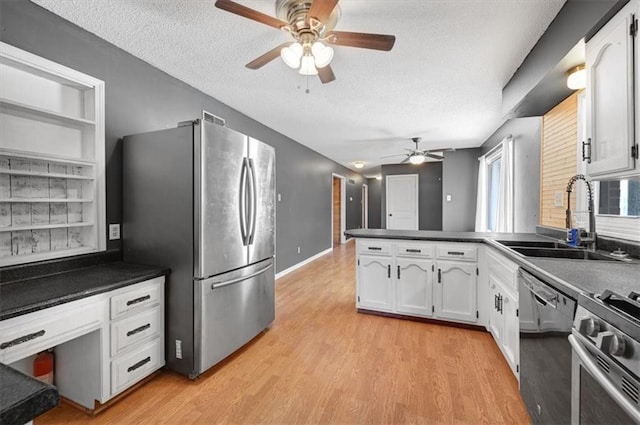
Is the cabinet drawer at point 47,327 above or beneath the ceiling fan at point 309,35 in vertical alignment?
beneath

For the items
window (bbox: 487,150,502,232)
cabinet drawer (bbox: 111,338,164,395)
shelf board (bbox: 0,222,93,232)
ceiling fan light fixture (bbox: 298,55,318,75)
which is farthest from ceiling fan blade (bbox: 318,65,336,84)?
window (bbox: 487,150,502,232)

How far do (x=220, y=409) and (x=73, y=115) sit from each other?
2.24m

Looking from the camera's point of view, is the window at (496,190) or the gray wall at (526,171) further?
the window at (496,190)

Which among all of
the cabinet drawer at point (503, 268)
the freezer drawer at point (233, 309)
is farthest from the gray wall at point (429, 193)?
the freezer drawer at point (233, 309)

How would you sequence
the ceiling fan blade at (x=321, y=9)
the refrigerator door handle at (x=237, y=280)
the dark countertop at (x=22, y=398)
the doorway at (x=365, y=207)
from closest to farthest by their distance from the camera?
the dark countertop at (x=22, y=398) < the ceiling fan blade at (x=321, y=9) < the refrigerator door handle at (x=237, y=280) < the doorway at (x=365, y=207)

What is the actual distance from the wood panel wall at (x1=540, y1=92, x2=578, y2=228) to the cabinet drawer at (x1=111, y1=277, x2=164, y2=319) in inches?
133

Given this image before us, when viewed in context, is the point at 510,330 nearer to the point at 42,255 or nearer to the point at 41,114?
the point at 42,255

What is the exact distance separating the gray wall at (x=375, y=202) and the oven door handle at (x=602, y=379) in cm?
975

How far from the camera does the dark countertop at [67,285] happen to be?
132cm

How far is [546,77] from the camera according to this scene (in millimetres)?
2025

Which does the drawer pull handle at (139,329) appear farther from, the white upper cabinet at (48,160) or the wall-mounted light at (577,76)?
the wall-mounted light at (577,76)

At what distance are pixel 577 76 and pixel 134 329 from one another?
3335mm

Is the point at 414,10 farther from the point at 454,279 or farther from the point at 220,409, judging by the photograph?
the point at 220,409

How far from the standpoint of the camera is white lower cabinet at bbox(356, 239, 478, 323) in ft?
9.00
